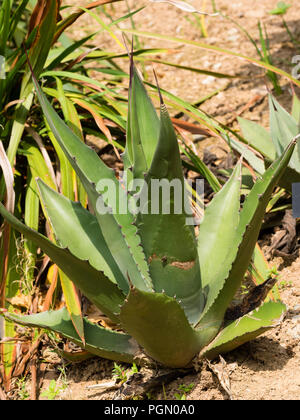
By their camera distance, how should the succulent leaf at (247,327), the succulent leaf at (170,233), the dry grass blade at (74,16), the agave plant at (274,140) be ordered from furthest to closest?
the dry grass blade at (74,16) → the agave plant at (274,140) → the succulent leaf at (247,327) → the succulent leaf at (170,233)

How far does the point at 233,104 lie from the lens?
127 inches

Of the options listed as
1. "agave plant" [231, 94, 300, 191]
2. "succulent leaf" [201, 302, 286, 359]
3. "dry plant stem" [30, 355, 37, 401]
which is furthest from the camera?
"agave plant" [231, 94, 300, 191]

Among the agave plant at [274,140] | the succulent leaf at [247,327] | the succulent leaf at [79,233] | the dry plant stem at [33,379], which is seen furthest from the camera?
the agave plant at [274,140]

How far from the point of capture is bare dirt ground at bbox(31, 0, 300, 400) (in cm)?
165

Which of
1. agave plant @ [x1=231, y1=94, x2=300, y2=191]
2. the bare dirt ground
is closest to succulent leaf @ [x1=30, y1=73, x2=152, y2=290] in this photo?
the bare dirt ground

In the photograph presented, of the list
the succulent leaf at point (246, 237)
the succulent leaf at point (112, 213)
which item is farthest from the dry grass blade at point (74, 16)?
the succulent leaf at point (246, 237)

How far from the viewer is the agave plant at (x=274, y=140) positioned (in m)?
2.21

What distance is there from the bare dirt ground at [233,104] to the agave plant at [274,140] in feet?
0.62

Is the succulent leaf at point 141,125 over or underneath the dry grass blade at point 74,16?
underneath

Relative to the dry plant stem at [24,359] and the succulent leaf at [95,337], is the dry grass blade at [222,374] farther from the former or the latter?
the dry plant stem at [24,359]

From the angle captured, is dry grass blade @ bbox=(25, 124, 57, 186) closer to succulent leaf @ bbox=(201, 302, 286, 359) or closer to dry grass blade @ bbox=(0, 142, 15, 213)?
dry grass blade @ bbox=(0, 142, 15, 213)

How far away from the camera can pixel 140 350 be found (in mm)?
1724

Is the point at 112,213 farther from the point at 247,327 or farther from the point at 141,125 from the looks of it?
the point at 247,327

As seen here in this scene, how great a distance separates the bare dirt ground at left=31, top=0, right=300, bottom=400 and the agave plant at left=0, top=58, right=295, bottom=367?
9 centimetres
